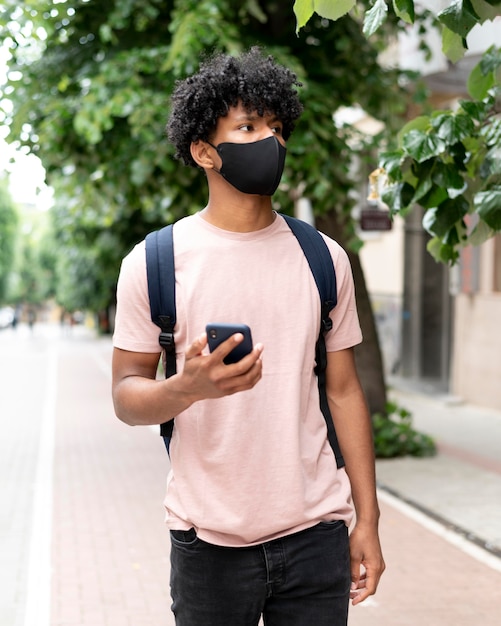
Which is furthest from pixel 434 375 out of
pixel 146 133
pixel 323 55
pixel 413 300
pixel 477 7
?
pixel 477 7

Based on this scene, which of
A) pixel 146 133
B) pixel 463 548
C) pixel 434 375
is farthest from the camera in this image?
pixel 434 375

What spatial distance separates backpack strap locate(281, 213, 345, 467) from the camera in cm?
235

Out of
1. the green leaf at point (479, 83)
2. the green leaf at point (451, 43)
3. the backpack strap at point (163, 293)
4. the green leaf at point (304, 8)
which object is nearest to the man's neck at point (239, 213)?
the backpack strap at point (163, 293)

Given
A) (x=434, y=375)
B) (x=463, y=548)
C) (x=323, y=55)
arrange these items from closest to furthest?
(x=463, y=548), (x=323, y=55), (x=434, y=375)

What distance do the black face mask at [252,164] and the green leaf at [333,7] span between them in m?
0.55

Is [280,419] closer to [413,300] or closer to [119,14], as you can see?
[119,14]

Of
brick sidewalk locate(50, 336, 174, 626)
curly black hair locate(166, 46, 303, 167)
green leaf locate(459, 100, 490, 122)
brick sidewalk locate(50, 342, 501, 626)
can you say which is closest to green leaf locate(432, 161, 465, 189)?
green leaf locate(459, 100, 490, 122)

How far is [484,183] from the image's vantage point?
4055 millimetres

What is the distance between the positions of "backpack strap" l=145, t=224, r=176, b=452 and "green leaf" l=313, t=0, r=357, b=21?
87cm

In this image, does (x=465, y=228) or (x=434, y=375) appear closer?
(x=465, y=228)

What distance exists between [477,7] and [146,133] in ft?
18.2

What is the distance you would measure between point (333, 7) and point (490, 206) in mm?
1388

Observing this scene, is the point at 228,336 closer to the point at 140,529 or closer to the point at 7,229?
the point at 140,529

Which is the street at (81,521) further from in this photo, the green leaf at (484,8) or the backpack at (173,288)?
the green leaf at (484,8)
